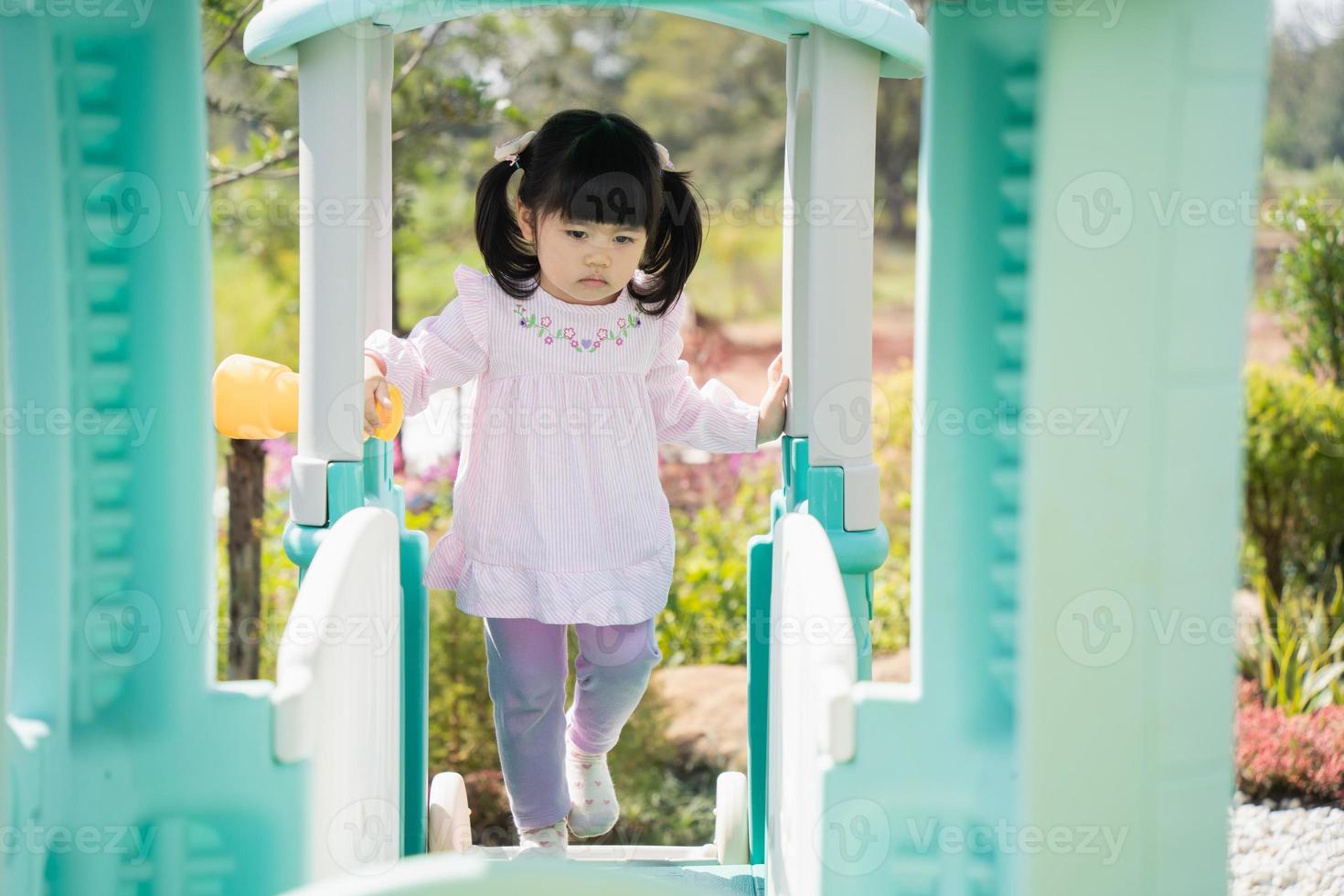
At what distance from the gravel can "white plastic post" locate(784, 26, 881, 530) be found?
149 cm

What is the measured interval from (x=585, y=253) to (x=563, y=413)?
10.9 inches

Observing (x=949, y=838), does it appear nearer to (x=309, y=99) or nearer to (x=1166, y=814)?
(x=1166, y=814)

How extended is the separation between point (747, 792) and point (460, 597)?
0.63 metres

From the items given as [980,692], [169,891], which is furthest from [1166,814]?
[169,891]

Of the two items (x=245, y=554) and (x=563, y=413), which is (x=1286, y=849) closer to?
(x=563, y=413)

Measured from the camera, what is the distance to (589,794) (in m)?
2.49

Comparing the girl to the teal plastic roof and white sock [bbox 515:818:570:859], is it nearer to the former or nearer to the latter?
white sock [bbox 515:818:570:859]

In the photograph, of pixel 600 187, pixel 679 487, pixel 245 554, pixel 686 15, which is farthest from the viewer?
pixel 679 487

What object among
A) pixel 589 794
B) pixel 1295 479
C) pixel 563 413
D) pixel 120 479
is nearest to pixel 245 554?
pixel 589 794

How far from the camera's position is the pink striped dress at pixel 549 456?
7.48 feet

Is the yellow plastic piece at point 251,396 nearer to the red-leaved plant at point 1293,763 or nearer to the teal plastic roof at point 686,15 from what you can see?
the teal plastic roof at point 686,15

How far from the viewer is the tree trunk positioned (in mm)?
3379

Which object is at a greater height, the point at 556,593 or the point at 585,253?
the point at 585,253

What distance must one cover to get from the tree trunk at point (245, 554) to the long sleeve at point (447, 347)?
1227mm
